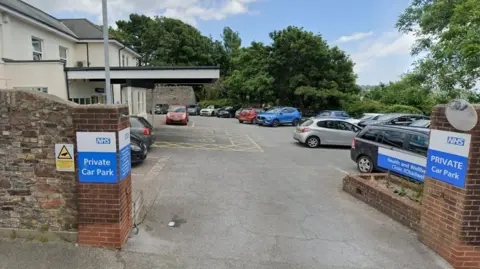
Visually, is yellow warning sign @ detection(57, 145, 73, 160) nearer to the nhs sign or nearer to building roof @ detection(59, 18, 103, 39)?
the nhs sign

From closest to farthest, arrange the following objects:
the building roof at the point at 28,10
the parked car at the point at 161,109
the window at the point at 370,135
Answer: the window at the point at 370,135 → the building roof at the point at 28,10 → the parked car at the point at 161,109

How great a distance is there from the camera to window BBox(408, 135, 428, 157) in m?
7.40

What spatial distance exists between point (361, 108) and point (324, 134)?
18.3 meters

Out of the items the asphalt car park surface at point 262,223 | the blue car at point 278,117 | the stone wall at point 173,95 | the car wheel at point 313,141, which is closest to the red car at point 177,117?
the blue car at point 278,117

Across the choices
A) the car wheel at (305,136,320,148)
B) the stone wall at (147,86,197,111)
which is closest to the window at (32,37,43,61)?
the car wheel at (305,136,320,148)

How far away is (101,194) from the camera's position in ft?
13.1

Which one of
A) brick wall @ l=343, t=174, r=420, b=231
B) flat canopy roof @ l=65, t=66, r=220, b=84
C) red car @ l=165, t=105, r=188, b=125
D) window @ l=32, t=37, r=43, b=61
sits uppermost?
window @ l=32, t=37, r=43, b=61

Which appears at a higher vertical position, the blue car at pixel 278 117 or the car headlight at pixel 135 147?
the blue car at pixel 278 117

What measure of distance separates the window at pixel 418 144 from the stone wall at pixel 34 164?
7843 mm

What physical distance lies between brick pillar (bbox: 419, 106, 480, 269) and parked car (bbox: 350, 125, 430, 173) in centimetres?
337

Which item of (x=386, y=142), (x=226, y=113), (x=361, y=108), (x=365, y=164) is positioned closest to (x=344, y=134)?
(x=365, y=164)

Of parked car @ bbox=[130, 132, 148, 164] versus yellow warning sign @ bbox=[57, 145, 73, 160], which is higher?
yellow warning sign @ bbox=[57, 145, 73, 160]

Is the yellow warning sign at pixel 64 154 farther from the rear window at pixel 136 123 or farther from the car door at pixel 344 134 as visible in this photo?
the car door at pixel 344 134

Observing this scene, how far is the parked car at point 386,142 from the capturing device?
7598 millimetres
